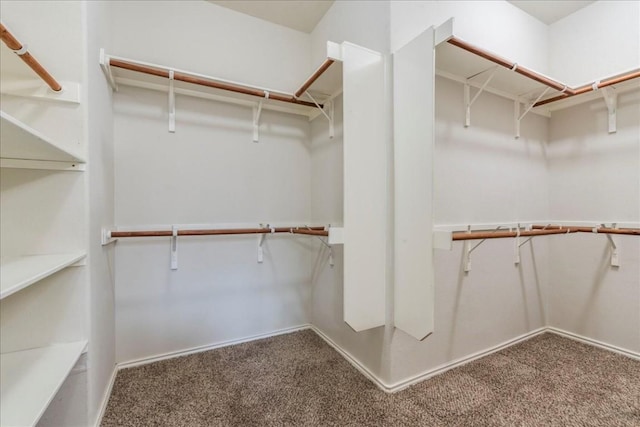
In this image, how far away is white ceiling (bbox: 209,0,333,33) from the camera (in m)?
2.16

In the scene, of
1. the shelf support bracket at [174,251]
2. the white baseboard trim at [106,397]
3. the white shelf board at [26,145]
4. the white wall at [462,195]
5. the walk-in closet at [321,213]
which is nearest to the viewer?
the white shelf board at [26,145]

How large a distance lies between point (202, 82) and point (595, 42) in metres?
3.00

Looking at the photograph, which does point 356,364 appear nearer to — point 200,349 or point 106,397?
point 200,349

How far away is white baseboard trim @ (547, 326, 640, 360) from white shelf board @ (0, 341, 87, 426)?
3.29m

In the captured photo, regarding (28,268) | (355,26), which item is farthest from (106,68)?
(355,26)

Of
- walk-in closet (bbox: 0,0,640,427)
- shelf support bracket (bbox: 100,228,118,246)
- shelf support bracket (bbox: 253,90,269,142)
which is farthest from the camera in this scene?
shelf support bracket (bbox: 253,90,269,142)

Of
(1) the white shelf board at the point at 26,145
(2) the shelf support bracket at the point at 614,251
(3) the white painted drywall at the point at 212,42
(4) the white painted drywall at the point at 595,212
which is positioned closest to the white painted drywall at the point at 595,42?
(4) the white painted drywall at the point at 595,212

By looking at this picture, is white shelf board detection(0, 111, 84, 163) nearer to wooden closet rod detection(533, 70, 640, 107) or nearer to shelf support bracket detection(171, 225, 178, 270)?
shelf support bracket detection(171, 225, 178, 270)

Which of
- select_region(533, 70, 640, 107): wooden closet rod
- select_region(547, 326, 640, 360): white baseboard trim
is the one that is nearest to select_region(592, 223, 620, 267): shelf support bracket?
select_region(547, 326, 640, 360): white baseboard trim

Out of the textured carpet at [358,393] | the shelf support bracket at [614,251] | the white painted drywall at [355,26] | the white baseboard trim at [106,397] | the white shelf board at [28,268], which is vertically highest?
the white painted drywall at [355,26]

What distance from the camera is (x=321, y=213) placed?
→ 235 cm

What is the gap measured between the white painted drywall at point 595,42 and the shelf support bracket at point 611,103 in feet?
0.39

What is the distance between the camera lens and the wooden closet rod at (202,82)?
5.38ft

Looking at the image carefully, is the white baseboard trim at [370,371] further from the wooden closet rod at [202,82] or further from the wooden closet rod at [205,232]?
the wooden closet rod at [202,82]
